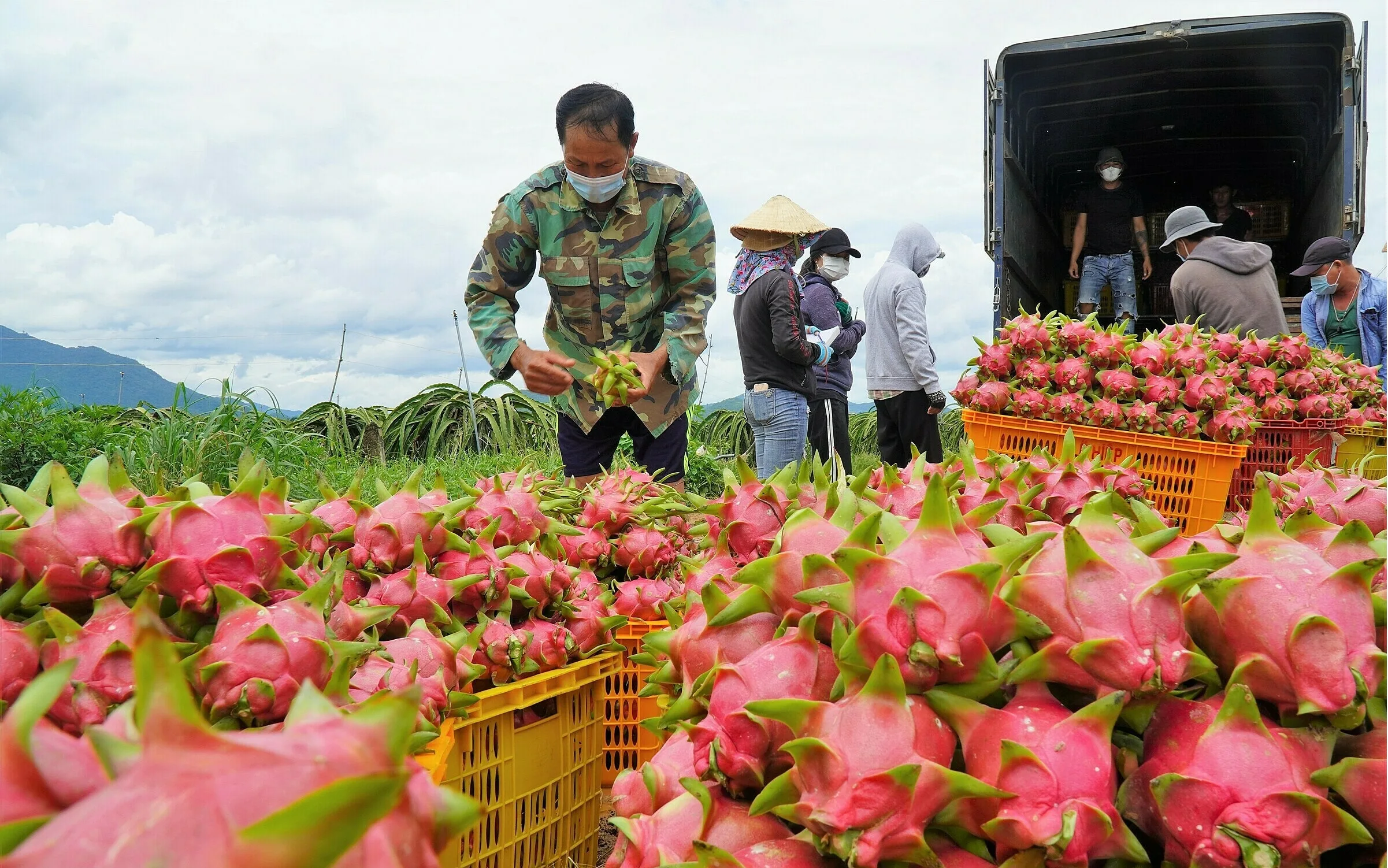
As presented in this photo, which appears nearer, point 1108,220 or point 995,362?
point 995,362

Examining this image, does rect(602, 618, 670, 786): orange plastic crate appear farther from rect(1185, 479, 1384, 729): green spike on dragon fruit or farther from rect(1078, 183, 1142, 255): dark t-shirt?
rect(1078, 183, 1142, 255): dark t-shirt

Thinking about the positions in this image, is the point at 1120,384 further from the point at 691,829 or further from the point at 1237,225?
the point at 1237,225

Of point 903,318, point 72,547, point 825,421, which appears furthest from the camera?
point 825,421

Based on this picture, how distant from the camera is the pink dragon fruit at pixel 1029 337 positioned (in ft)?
13.3

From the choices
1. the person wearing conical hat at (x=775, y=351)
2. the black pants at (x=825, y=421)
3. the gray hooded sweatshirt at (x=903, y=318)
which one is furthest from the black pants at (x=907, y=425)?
the person wearing conical hat at (x=775, y=351)

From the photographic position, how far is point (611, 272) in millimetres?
3865

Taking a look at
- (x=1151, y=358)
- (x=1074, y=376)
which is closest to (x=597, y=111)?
(x=1074, y=376)

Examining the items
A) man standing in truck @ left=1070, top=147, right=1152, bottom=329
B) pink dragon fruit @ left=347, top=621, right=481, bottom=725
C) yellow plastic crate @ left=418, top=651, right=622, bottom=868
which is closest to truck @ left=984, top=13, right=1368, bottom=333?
man standing in truck @ left=1070, top=147, right=1152, bottom=329

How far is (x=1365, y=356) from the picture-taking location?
6172 millimetres

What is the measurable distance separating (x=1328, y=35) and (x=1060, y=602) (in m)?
8.65

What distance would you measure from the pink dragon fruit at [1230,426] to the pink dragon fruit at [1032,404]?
599mm

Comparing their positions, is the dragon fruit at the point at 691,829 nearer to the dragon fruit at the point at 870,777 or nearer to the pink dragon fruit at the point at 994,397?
the dragon fruit at the point at 870,777

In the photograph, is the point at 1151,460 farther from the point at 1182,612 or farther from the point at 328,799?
the point at 328,799

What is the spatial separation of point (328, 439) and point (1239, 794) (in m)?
8.29
